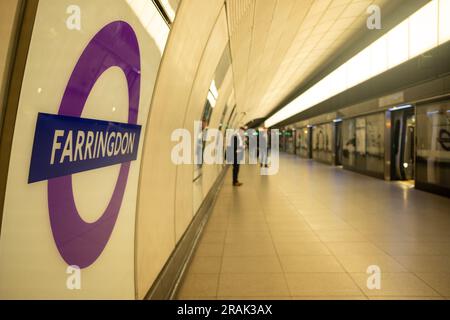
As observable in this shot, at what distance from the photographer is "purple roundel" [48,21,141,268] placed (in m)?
1.40

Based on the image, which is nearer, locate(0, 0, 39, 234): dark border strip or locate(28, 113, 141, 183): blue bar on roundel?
locate(0, 0, 39, 234): dark border strip

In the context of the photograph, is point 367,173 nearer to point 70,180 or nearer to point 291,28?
point 291,28

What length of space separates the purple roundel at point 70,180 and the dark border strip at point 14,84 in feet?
0.85

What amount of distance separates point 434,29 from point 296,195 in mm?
4644

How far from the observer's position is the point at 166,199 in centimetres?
335

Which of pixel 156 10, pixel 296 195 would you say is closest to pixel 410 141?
pixel 296 195

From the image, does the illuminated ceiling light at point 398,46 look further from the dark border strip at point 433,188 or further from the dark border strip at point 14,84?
the dark border strip at point 14,84

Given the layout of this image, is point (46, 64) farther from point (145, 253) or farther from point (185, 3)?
point (145, 253)

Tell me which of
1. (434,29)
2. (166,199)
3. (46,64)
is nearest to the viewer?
(46,64)

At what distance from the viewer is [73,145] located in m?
1.43

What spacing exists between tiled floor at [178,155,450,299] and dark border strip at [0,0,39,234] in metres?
2.42

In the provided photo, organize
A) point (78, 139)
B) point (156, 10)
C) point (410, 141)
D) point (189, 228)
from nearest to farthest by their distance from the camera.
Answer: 1. point (78, 139)
2. point (156, 10)
3. point (189, 228)
4. point (410, 141)

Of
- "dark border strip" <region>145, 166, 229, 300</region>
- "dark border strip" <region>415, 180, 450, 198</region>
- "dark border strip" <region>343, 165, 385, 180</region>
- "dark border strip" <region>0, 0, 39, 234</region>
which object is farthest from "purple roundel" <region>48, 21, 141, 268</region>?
"dark border strip" <region>343, 165, 385, 180</region>

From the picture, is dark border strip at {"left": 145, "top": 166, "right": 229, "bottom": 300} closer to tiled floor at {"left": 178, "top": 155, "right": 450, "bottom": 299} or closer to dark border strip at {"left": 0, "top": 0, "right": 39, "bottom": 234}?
tiled floor at {"left": 178, "top": 155, "right": 450, "bottom": 299}
